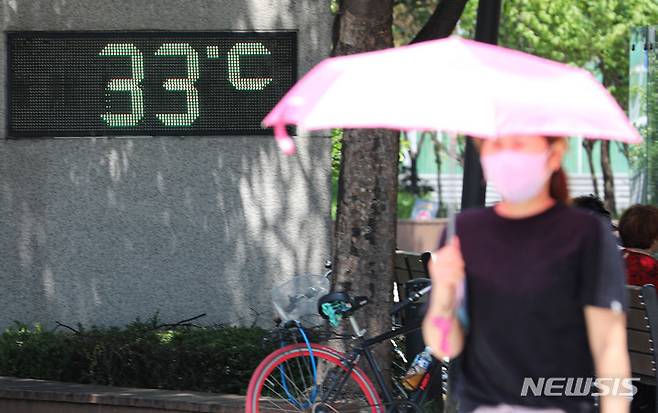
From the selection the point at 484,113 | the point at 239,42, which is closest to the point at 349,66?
the point at 484,113

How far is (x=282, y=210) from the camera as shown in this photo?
32.0 feet

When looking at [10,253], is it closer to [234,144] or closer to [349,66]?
[234,144]

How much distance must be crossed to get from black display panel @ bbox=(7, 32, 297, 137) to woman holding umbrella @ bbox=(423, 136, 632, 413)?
20.4 feet

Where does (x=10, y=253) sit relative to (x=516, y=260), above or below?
below

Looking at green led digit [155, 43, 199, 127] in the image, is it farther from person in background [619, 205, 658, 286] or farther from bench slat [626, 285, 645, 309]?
bench slat [626, 285, 645, 309]

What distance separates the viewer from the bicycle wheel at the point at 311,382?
6.66 m

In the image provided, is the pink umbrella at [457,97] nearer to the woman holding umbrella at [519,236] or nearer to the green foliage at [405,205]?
the woman holding umbrella at [519,236]

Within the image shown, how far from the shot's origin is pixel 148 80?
977 cm

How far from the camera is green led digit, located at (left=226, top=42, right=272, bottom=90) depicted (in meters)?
9.73

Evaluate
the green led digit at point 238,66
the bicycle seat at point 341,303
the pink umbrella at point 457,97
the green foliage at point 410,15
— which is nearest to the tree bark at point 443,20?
the green led digit at point 238,66

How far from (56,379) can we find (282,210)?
2.04 meters

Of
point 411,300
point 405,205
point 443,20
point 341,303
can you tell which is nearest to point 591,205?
point 411,300

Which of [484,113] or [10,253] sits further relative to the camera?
[10,253]

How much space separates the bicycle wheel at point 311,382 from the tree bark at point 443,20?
3024 millimetres
